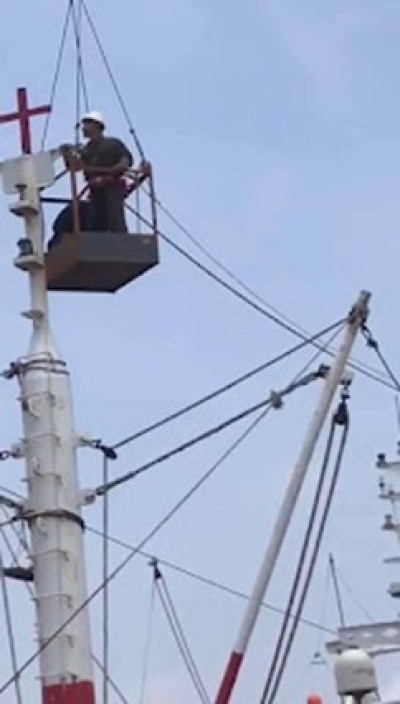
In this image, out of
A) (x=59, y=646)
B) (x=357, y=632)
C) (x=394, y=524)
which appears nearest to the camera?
(x=59, y=646)

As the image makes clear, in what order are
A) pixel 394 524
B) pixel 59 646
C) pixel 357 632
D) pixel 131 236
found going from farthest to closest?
pixel 394 524
pixel 357 632
pixel 131 236
pixel 59 646

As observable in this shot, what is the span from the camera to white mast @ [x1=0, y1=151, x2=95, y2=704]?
1583cm

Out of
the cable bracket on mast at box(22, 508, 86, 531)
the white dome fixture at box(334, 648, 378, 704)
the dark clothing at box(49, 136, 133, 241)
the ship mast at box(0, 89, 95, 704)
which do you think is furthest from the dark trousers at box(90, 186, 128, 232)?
the white dome fixture at box(334, 648, 378, 704)

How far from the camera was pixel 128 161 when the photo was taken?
17281 millimetres

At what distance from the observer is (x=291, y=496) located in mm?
16688

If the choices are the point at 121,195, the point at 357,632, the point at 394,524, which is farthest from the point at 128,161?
the point at 394,524

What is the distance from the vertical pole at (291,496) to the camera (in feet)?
53.3

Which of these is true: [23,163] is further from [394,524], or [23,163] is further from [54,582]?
[394,524]

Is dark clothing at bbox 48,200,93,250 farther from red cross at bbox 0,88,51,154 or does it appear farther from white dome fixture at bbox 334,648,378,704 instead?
white dome fixture at bbox 334,648,378,704

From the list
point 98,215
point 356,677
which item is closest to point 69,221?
point 98,215

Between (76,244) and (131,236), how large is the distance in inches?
21.1

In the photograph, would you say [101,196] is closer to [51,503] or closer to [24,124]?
[24,124]

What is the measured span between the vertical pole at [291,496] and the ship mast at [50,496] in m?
1.13

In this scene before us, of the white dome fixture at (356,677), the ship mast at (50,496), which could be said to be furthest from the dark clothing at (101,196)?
the white dome fixture at (356,677)
